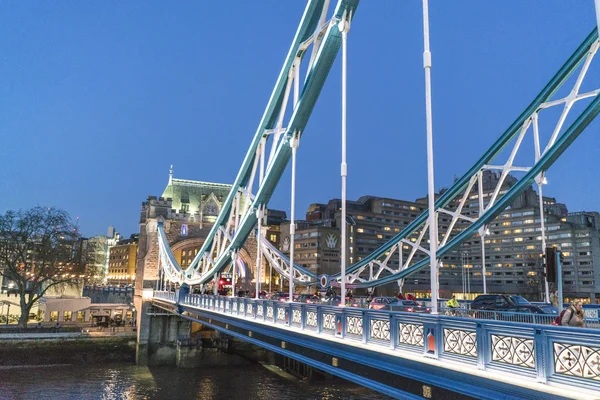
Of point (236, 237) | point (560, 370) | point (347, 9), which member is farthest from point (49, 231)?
point (560, 370)

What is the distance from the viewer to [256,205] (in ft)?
77.6

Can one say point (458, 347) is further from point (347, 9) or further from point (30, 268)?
point (30, 268)

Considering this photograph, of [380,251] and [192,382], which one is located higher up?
[380,251]

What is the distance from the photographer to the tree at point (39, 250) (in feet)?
151

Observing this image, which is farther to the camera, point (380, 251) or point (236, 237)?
point (380, 251)

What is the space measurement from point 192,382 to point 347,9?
28.4m

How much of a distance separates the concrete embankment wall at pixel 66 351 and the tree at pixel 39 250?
24.0ft

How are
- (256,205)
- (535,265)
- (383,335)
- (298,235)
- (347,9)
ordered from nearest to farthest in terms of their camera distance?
(383,335), (347,9), (256,205), (535,265), (298,235)

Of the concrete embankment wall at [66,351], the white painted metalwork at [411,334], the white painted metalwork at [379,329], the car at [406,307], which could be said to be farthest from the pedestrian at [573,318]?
the concrete embankment wall at [66,351]

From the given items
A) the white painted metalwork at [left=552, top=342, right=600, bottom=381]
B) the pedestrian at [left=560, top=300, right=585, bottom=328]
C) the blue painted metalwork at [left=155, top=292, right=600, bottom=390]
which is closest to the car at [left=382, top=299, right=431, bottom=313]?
the blue painted metalwork at [left=155, top=292, right=600, bottom=390]

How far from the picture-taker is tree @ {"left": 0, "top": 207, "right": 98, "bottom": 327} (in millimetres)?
46156

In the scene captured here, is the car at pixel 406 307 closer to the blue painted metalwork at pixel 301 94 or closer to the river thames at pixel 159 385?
the blue painted metalwork at pixel 301 94

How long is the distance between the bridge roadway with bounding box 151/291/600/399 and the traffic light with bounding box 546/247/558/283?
4.14m

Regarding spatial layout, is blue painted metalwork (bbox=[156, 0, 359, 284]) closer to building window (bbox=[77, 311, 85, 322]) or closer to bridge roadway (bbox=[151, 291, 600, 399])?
bridge roadway (bbox=[151, 291, 600, 399])
